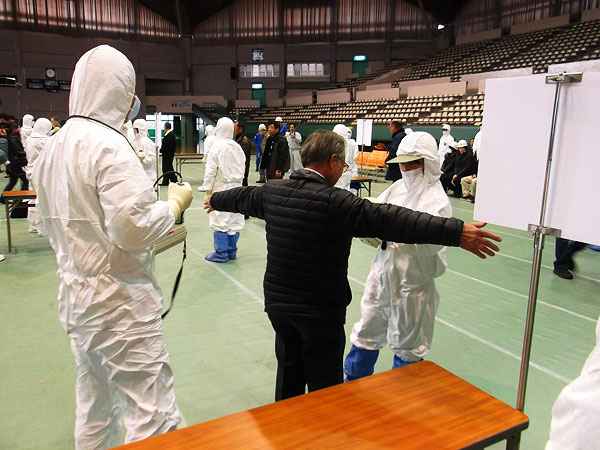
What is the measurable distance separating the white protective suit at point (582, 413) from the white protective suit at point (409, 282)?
1634 millimetres

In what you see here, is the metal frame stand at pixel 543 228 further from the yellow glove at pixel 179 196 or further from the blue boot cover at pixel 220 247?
the blue boot cover at pixel 220 247

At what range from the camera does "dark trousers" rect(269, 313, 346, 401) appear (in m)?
2.04

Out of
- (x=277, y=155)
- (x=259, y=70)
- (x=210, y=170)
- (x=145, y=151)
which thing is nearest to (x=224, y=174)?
(x=210, y=170)

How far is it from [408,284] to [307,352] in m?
0.90

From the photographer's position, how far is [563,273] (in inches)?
221

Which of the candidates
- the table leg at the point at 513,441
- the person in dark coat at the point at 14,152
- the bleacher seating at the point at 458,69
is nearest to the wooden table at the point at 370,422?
the table leg at the point at 513,441

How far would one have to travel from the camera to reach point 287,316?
208 cm

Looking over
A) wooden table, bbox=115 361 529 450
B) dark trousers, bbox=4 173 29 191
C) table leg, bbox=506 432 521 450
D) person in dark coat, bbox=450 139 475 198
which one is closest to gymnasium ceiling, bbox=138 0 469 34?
person in dark coat, bbox=450 139 475 198

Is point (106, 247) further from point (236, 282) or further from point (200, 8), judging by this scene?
point (200, 8)

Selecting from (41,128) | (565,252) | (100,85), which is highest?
(100,85)

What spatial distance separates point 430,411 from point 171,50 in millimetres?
32430

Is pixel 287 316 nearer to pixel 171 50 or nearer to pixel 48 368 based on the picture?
pixel 48 368

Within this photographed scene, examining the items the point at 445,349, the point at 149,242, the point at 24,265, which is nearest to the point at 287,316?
the point at 149,242

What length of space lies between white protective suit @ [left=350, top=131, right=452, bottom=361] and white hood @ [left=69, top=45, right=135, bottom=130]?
1.61m
